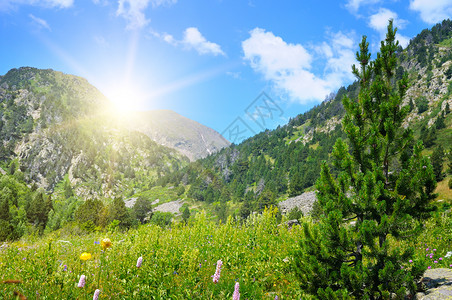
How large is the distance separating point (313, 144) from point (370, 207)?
164 m

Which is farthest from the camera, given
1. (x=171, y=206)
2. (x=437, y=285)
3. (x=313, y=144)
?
(x=313, y=144)

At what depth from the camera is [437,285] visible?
4777 mm

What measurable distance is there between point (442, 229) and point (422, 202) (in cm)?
825

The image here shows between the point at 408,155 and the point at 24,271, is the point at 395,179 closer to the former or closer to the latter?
the point at 408,155

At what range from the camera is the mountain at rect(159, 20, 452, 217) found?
105 metres

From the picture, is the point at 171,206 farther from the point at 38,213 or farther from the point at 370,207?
the point at 370,207

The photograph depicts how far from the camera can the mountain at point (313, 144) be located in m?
105

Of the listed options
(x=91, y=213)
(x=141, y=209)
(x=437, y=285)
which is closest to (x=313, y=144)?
(x=141, y=209)

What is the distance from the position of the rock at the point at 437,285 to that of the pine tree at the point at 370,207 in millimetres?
280

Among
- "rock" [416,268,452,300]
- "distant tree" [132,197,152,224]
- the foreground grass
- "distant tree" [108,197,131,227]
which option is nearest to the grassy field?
the foreground grass

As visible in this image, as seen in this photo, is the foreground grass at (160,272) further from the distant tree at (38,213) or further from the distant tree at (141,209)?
the distant tree at (141,209)

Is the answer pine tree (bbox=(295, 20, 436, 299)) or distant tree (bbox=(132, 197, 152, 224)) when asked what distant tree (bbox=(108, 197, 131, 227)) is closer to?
distant tree (bbox=(132, 197, 152, 224))

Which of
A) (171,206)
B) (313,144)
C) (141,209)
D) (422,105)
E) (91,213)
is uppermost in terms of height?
(422,105)

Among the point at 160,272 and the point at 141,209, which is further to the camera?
the point at 141,209
